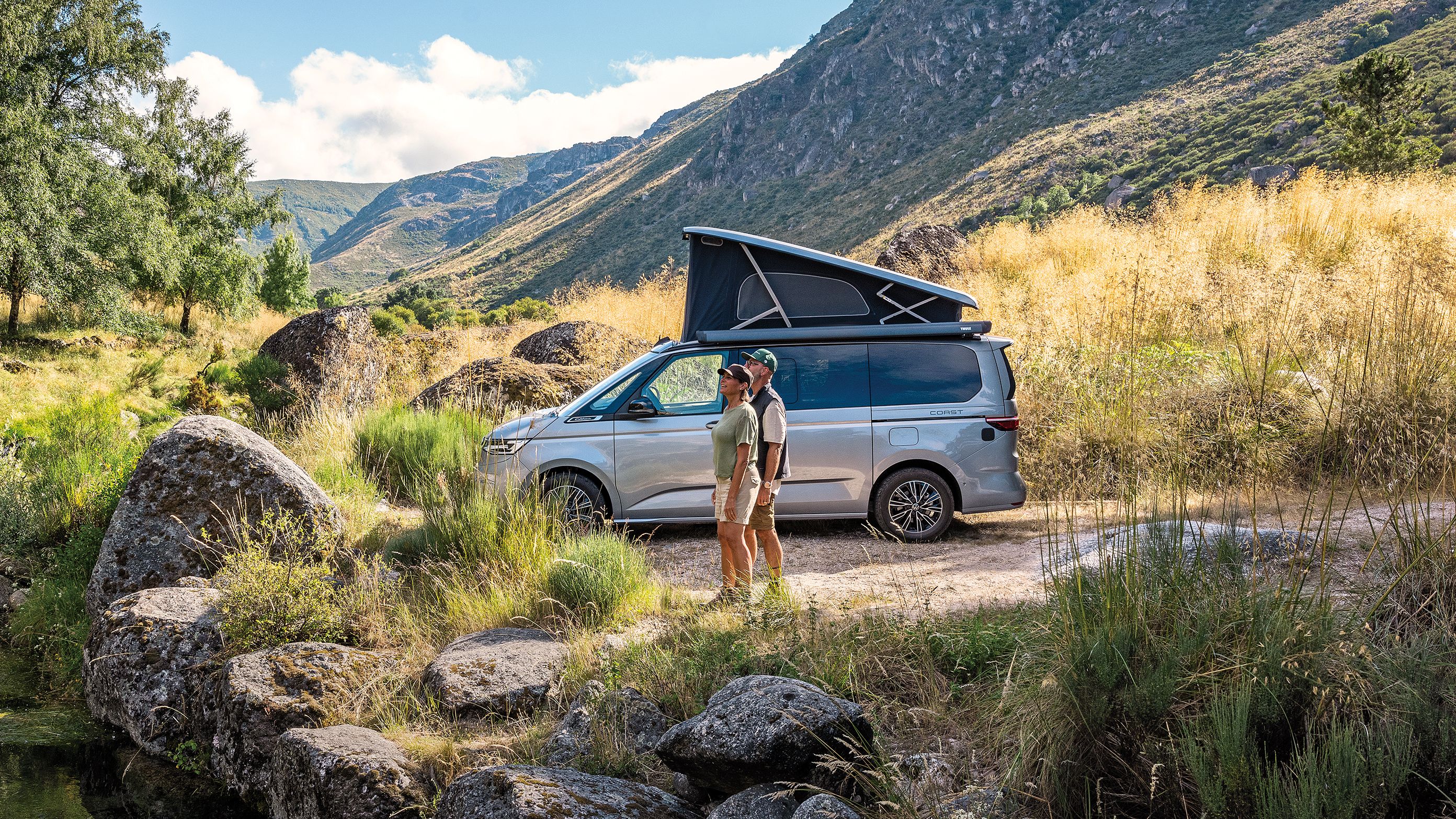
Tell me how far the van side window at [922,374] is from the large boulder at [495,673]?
403 cm

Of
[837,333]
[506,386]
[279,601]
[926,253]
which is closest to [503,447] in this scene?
[279,601]

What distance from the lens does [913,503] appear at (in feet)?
26.9

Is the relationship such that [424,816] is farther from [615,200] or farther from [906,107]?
[615,200]

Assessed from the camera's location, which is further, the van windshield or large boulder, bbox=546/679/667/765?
the van windshield

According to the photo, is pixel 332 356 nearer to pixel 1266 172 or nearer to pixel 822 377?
pixel 822 377

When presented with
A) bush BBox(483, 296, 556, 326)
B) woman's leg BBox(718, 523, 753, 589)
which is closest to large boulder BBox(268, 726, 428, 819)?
woman's leg BBox(718, 523, 753, 589)

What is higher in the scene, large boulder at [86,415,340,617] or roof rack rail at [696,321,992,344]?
roof rack rail at [696,321,992,344]

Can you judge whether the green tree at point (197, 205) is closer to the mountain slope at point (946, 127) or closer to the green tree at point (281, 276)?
the green tree at point (281, 276)

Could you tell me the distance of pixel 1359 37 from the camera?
157 ft

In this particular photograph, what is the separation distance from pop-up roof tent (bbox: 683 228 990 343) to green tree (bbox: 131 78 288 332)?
57.9 ft

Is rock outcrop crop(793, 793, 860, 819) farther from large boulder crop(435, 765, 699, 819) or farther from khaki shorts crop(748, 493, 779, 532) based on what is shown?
khaki shorts crop(748, 493, 779, 532)

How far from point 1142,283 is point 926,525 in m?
4.55

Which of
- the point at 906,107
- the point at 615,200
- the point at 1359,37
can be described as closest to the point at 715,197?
the point at 615,200

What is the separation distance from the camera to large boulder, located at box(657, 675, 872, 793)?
3812 millimetres
